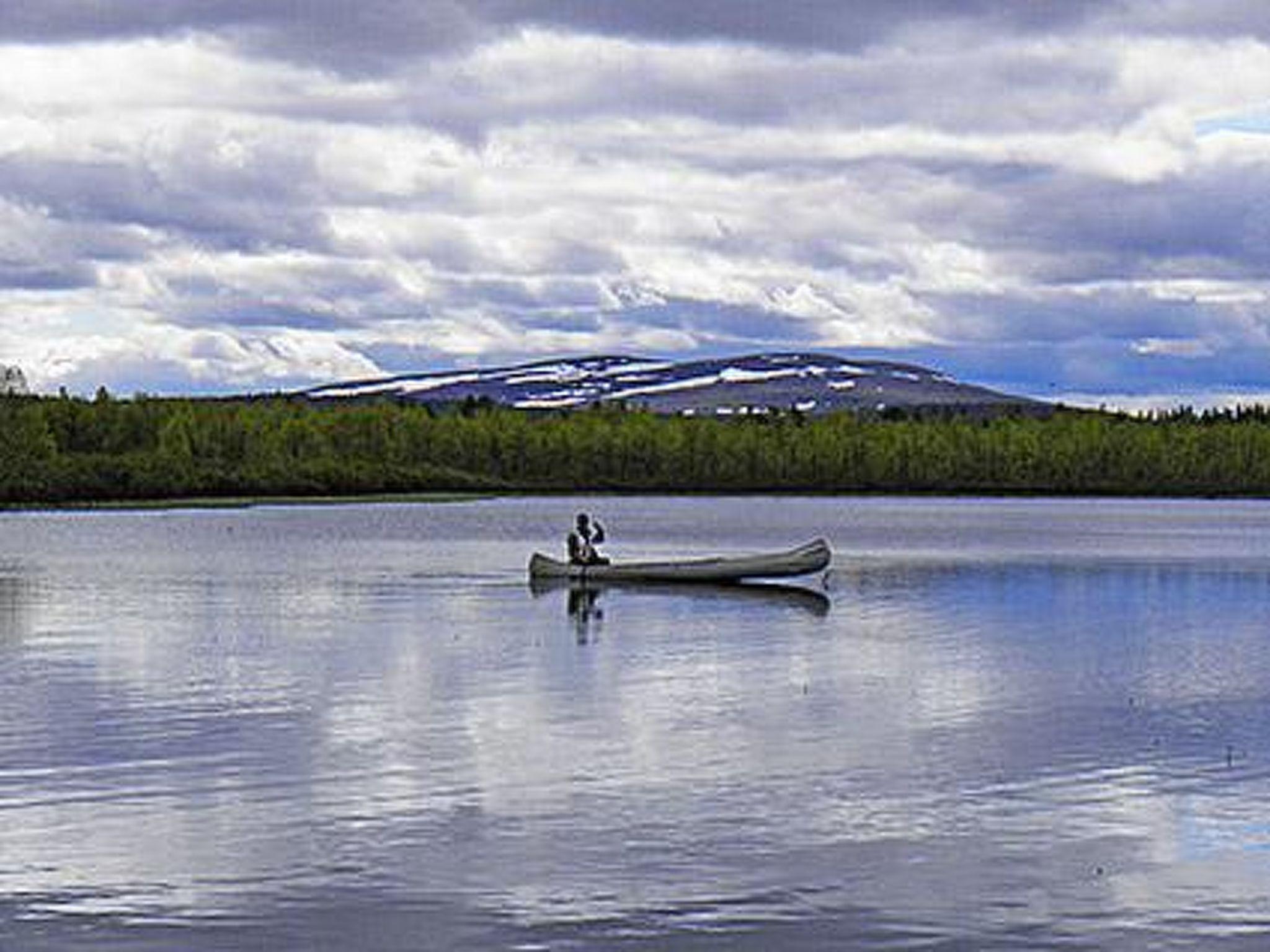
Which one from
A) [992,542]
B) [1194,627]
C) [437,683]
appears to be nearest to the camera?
[437,683]

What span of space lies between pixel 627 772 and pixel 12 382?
540 feet

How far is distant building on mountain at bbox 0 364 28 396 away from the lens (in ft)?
572

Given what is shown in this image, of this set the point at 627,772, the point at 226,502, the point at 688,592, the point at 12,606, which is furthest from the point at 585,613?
the point at 226,502

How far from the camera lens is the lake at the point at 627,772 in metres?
19.8

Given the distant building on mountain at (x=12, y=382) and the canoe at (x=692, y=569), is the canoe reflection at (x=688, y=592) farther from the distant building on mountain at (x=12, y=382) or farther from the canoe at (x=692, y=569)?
the distant building on mountain at (x=12, y=382)

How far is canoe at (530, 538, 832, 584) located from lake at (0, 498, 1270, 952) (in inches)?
145

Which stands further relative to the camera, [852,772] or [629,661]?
[629,661]

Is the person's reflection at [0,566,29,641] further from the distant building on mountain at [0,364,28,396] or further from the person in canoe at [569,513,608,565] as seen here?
the distant building on mountain at [0,364,28,396]

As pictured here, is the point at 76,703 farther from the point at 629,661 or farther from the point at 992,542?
the point at 992,542

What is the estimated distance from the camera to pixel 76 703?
3406cm

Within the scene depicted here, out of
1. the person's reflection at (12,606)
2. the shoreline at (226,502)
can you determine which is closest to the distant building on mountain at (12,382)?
the shoreline at (226,502)

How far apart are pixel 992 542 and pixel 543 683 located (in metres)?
65.0

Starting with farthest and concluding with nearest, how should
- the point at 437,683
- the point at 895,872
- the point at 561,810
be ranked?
the point at 437,683, the point at 561,810, the point at 895,872

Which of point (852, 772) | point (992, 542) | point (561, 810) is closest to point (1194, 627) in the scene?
point (852, 772)
